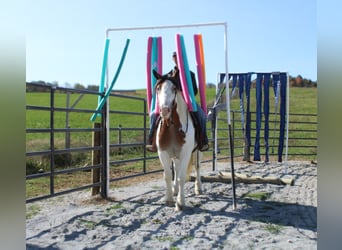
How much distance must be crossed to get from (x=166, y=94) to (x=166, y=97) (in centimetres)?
3

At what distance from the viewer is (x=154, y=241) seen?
9.46ft

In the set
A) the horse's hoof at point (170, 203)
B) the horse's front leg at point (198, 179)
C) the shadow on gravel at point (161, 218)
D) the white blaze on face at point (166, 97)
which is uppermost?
the white blaze on face at point (166, 97)

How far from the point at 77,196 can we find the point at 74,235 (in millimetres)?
1566

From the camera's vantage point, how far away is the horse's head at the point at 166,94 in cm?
361

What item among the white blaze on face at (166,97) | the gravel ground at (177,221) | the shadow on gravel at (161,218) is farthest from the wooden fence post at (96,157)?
the white blaze on face at (166,97)

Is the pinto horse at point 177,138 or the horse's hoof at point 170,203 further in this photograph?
the horse's hoof at point 170,203

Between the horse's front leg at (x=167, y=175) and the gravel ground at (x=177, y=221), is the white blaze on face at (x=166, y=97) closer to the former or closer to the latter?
the horse's front leg at (x=167, y=175)

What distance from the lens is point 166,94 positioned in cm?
365

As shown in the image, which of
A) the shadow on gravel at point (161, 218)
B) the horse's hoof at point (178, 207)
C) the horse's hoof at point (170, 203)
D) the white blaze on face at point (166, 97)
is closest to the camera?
the shadow on gravel at point (161, 218)

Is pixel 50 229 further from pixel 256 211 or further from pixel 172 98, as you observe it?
pixel 256 211

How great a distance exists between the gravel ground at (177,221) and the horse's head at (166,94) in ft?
3.57

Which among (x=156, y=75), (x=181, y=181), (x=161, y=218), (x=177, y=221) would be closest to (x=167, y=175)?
(x=181, y=181)

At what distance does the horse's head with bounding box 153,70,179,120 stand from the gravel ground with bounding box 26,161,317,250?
3.57 ft
